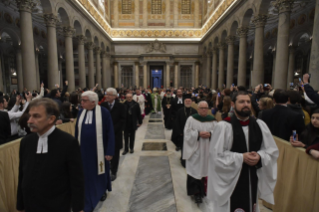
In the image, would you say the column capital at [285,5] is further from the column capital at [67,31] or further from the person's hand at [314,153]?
the column capital at [67,31]

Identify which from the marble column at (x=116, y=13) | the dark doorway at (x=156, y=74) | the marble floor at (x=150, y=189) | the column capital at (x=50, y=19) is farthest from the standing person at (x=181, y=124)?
the marble column at (x=116, y=13)

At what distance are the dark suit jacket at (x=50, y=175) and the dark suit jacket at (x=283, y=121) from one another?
345 cm

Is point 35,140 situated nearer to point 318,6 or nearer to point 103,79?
point 318,6

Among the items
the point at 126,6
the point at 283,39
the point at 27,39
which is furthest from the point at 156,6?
the point at 283,39

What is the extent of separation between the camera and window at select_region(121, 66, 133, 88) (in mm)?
29078

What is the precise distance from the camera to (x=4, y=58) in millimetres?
20016

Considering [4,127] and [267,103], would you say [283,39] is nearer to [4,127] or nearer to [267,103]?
[267,103]

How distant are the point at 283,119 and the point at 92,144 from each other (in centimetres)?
352

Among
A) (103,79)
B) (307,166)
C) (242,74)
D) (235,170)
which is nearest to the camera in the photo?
(235,170)

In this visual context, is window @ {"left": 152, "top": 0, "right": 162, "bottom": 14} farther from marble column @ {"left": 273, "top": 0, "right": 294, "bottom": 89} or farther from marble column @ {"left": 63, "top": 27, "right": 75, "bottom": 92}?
marble column @ {"left": 273, "top": 0, "right": 294, "bottom": 89}

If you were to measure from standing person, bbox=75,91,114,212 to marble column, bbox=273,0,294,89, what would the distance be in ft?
34.6

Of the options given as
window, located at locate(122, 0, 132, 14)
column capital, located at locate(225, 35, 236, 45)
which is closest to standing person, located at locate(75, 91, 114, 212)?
column capital, located at locate(225, 35, 236, 45)

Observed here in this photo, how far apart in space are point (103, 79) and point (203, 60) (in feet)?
47.1

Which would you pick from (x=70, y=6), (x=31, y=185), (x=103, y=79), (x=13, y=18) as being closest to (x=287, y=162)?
(x=31, y=185)
